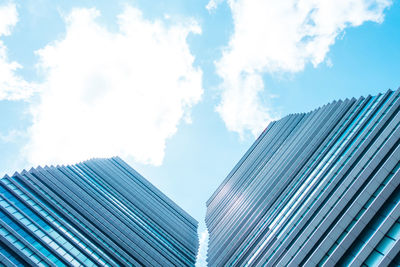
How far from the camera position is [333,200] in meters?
26.4

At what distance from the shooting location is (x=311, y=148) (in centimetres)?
4288

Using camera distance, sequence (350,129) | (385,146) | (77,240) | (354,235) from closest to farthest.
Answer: (354,235) → (385,146) → (77,240) → (350,129)

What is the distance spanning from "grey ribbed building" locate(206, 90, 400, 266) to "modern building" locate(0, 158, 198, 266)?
51.9ft

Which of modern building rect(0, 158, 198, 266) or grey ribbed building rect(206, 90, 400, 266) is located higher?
grey ribbed building rect(206, 90, 400, 266)

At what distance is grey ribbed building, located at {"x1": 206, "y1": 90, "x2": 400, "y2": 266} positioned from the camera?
65.7 feet

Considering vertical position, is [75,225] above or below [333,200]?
below

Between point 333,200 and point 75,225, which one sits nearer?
point 333,200

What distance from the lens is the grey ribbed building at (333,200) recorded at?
20016 mm

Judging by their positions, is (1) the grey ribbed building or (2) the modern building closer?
(1) the grey ribbed building

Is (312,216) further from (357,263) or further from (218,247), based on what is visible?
(218,247)

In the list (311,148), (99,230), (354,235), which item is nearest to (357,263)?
(354,235)

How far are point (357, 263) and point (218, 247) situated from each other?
4379cm

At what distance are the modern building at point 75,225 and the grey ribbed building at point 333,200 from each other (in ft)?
51.9

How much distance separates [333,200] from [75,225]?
35.5 metres
